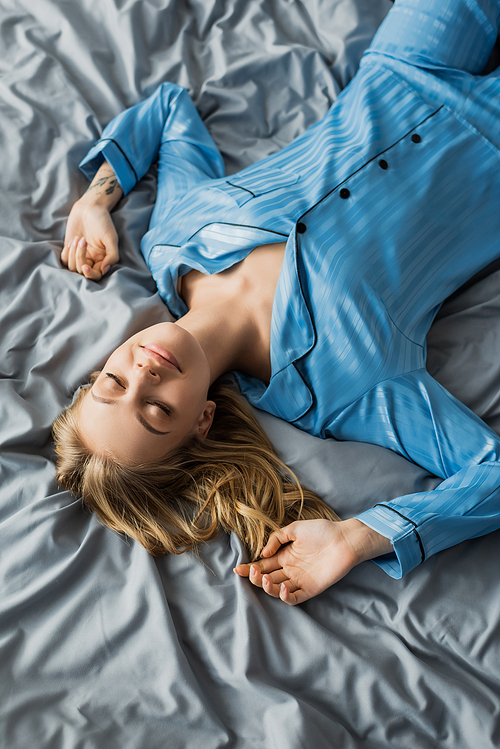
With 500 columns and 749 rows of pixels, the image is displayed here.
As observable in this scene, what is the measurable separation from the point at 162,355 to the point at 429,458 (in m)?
0.85

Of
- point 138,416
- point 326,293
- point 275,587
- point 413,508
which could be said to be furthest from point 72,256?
point 413,508

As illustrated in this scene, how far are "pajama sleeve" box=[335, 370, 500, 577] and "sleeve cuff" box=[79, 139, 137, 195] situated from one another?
1.24 metres

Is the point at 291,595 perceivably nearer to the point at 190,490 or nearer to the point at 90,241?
the point at 190,490

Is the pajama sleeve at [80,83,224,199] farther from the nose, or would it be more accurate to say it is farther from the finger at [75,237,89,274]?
the nose

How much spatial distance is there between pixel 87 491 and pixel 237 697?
2.17 feet

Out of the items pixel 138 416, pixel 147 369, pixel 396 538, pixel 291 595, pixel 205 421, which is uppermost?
pixel 147 369

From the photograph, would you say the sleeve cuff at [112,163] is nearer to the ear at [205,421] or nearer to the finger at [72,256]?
the finger at [72,256]

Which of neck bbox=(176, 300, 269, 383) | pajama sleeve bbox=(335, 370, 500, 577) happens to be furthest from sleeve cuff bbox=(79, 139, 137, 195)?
pajama sleeve bbox=(335, 370, 500, 577)

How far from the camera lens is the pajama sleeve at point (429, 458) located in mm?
1435

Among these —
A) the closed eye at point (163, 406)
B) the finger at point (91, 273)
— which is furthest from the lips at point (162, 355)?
the finger at point (91, 273)

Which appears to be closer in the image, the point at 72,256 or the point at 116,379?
the point at 116,379

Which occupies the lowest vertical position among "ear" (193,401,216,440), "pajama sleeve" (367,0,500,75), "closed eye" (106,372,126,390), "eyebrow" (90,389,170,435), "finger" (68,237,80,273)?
"ear" (193,401,216,440)

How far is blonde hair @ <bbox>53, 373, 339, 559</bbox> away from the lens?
152 cm

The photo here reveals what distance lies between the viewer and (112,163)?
2.04 metres
